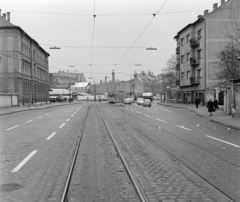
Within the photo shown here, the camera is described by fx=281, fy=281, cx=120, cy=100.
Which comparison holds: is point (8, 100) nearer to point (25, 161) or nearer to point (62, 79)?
point (25, 161)

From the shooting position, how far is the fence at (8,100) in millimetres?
39312

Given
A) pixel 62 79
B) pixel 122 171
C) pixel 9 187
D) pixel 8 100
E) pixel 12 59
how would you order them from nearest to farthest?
pixel 9 187, pixel 122 171, pixel 8 100, pixel 12 59, pixel 62 79

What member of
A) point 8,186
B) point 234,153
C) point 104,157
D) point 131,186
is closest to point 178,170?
point 131,186

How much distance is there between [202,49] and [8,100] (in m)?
31.2

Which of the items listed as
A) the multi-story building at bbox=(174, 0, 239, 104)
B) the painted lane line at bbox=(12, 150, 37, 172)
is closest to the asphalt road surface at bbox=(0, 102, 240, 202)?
the painted lane line at bbox=(12, 150, 37, 172)

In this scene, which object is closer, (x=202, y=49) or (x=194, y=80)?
(x=202, y=49)

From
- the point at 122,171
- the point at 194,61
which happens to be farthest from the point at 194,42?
the point at 122,171

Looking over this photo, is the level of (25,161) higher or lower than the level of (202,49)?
lower

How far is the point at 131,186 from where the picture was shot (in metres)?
5.22

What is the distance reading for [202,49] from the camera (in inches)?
1789

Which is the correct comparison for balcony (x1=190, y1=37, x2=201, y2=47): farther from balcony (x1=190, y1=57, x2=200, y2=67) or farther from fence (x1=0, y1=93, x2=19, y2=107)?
fence (x1=0, y1=93, x2=19, y2=107)

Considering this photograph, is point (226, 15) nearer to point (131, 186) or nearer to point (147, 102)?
point (147, 102)

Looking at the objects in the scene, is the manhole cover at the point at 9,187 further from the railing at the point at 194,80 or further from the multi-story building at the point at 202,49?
the railing at the point at 194,80

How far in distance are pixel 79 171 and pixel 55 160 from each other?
1.37 metres
